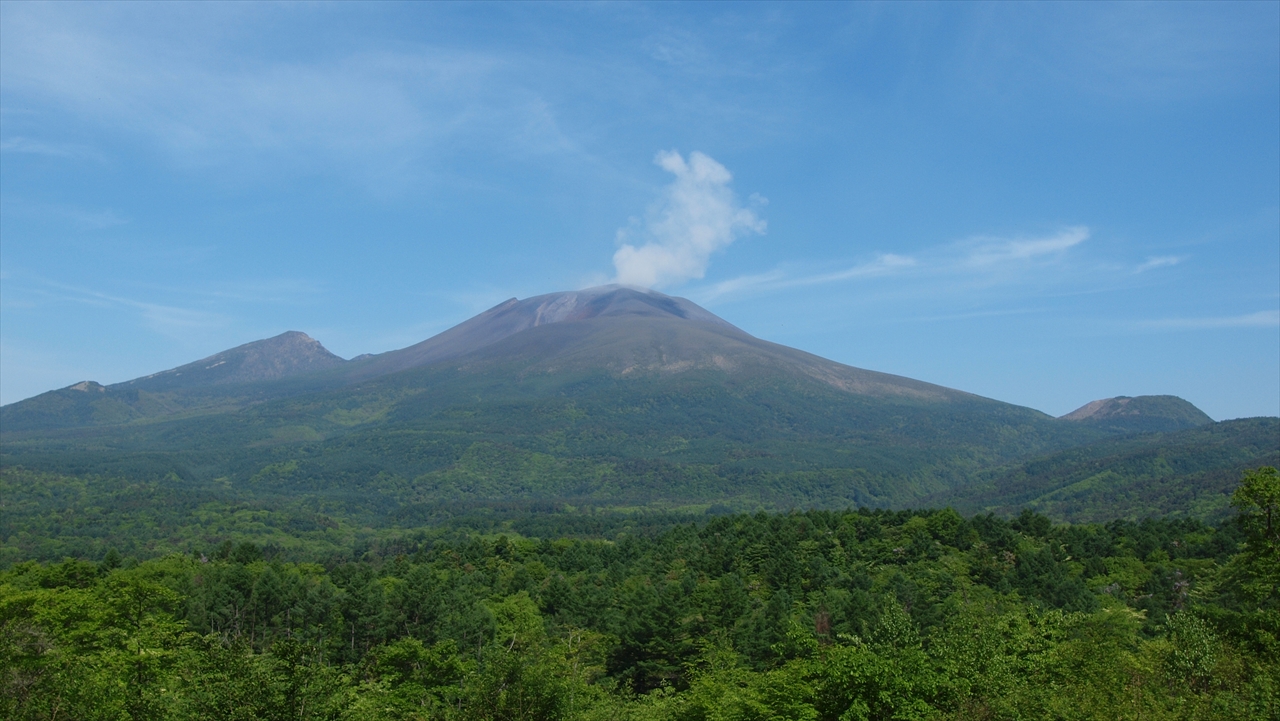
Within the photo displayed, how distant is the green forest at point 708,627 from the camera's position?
21031mm

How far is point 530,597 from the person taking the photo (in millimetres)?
53375

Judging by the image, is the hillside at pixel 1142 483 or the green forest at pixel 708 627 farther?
the hillside at pixel 1142 483

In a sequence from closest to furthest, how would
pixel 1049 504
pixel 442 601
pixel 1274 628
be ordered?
pixel 1274 628 → pixel 442 601 → pixel 1049 504

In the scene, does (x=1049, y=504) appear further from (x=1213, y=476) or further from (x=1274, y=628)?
(x=1274, y=628)

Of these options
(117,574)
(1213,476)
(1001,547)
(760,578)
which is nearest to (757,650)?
(760,578)

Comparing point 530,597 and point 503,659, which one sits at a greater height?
point 503,659

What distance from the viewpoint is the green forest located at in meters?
A: 21.0

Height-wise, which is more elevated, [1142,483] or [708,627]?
[1142,483]

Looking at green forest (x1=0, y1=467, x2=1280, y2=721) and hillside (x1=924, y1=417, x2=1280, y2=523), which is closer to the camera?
green forest (x1=0, y1=467, x2=1280, y2=721)

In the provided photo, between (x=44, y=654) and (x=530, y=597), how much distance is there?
30055mm

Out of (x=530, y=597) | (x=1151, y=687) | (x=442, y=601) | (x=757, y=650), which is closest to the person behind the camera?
(x=1151, y=687)

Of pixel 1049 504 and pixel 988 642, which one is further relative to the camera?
pixel 1049 504

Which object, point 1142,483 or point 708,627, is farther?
point 1142,483

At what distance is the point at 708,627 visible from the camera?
140 ft
